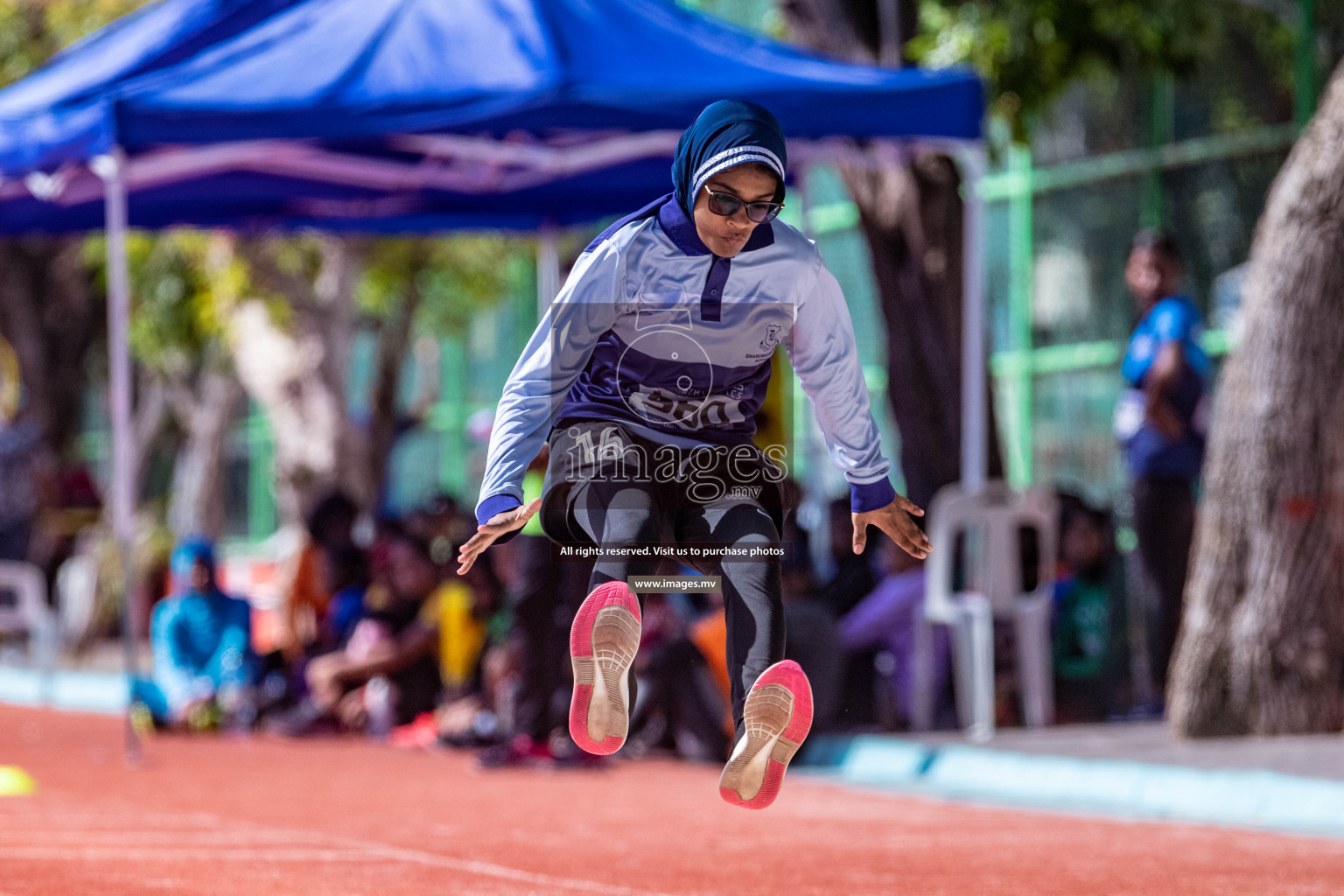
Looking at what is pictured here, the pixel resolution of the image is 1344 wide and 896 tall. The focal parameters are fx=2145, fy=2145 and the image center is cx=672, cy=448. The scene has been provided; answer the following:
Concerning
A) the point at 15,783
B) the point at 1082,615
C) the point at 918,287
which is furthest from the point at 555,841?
the point at 918,287

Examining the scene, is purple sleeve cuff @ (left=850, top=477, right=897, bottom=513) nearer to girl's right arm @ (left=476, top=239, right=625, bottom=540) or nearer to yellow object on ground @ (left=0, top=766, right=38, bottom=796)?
girl's right arm @ (left=476, top=239, right=625, bottom=540)

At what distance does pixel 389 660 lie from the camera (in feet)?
39.0

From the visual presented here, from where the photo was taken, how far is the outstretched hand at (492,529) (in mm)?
4543

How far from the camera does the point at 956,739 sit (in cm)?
1048

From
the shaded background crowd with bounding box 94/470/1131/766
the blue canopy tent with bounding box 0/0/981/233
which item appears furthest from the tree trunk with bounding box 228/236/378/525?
the blue canopy tent with bounding box 0/0/981/233

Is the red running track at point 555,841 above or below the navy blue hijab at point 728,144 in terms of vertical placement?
below

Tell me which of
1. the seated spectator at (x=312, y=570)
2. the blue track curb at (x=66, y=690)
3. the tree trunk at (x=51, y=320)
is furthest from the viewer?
the tree trunk at (x=51, y=320)

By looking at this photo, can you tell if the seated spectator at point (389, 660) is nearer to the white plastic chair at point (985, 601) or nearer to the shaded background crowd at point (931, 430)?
the shaded background crowd at point (931, 430)

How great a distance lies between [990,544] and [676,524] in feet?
20.1

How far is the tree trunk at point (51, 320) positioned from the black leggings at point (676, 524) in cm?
1982

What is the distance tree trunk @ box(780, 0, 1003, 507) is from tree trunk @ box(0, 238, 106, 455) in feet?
42.0

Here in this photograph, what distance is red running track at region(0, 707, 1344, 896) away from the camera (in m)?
6.71

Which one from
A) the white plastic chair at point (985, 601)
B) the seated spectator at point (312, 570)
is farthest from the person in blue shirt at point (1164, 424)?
the seated spectator at point (312, 570)

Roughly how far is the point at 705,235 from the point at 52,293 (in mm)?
21228
